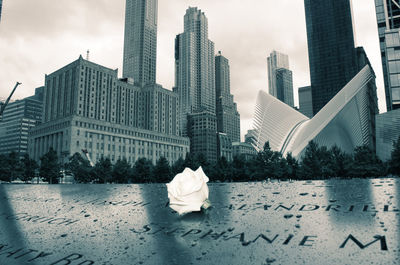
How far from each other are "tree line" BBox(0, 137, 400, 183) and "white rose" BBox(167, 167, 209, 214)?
119 ft

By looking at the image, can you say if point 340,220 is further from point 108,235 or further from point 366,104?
point 366,104

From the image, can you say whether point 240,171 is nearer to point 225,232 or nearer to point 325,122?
point 325,122

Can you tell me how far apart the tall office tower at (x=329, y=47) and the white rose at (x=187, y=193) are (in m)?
187

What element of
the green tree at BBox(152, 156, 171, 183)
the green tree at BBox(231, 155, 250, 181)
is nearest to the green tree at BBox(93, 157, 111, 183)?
the green tree at BBox(152, 156, 171, 183)

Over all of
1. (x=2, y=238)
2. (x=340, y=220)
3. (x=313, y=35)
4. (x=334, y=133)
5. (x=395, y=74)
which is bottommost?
(x=2, y=238)

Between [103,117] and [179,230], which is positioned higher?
[103,117]

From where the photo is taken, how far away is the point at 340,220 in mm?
4816

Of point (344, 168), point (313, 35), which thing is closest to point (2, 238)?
point (344, 168)

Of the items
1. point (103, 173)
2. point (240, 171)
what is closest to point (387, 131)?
point (240, 171)

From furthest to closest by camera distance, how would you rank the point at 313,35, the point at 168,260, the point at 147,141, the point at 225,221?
the point at 313,35 < the point at 147,141 < the point at 225,221 < the point at 168,260

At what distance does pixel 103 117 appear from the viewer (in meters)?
139

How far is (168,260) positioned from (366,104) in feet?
204

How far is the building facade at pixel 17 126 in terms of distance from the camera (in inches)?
7032

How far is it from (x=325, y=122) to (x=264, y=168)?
670 inches
